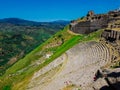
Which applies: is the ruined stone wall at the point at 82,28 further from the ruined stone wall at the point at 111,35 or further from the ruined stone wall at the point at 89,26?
the ruined stone wall at the point at 111,35

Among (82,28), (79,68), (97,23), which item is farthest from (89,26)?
(79,68)

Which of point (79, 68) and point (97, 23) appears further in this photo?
point (97, 23)

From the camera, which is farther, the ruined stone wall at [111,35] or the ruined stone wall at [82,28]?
the ruined stone wall at [82,28]

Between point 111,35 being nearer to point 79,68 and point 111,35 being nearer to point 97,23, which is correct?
point 79,68

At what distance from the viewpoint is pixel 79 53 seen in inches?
2840

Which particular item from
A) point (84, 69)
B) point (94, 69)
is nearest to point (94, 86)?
point (94, 69)

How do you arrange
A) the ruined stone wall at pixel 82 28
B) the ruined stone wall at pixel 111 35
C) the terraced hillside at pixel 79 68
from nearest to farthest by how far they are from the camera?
→ the terraced hillside at pixel 79 68 < the ruined stone wall at pixel 111 35 < the ruined stone wall at pixel 82 28

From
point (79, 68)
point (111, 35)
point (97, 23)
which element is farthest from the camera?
point (97, 23)

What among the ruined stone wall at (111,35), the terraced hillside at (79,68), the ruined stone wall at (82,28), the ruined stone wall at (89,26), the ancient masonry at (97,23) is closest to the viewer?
the terraced hillside at (79,68)

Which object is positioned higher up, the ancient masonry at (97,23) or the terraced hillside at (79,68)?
the ancient masonry at (97,23)

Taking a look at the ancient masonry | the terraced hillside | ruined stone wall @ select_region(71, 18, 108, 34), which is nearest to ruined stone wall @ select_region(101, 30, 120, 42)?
the terraced hillside

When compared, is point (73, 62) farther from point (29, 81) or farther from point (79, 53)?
point (29, 81)

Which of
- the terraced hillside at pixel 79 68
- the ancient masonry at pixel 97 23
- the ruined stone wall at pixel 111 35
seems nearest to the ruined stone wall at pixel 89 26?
the ancient masonry at pixel 97 23

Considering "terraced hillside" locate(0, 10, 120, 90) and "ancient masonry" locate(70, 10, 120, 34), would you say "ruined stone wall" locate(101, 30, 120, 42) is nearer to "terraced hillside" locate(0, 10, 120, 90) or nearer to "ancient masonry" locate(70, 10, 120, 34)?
"terraced hillside" locate(0, 10, 120, 90)
